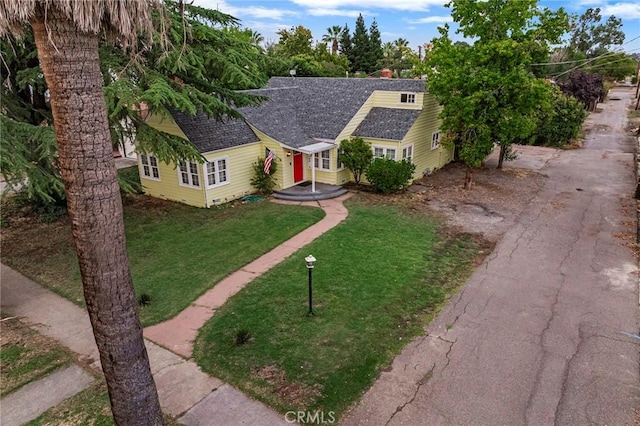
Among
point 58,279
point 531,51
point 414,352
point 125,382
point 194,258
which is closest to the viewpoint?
point 125,382

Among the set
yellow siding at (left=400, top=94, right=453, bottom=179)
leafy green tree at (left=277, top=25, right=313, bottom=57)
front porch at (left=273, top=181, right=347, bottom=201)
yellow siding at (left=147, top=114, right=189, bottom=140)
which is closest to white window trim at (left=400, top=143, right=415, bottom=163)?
yellow siding at (left=400, top=94, right=453, bottom=179)

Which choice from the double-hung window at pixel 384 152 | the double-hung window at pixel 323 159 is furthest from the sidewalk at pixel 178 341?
the double-hung window at pixel 384 152

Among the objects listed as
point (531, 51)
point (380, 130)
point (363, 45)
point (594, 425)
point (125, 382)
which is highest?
point (363, 45)

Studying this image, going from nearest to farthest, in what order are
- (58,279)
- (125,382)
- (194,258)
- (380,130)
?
(125,382) < (58,279) < (194,258) < (380,130)

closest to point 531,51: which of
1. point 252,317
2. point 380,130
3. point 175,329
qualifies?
point 380,130

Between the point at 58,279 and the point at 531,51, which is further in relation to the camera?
the point at 531,51

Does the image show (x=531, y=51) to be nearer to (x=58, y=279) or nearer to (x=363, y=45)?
(x=58, y=279)

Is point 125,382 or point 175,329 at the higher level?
point 125,382
